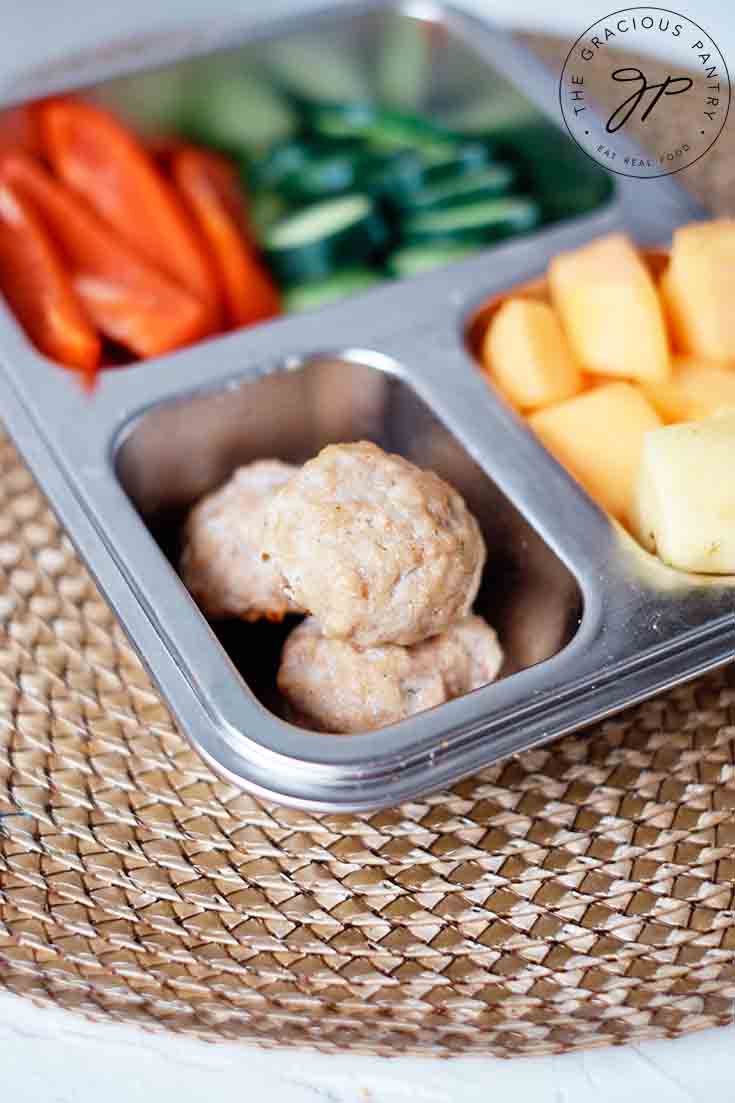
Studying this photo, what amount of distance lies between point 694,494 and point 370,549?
1.39 feet

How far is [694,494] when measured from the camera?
1565 mm

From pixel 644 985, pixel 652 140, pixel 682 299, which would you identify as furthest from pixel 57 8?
pixel 644 985

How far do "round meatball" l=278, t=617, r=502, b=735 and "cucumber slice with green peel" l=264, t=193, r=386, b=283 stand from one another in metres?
0.98

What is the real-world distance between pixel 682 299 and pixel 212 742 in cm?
98

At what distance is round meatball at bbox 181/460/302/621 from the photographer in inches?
67.0

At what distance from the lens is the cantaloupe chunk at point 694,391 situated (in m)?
1.76

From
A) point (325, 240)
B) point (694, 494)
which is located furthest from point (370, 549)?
point (325, 240)

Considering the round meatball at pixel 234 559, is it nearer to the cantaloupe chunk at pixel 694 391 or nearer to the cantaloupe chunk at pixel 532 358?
the cantaloupe chunk at pixel 532 358

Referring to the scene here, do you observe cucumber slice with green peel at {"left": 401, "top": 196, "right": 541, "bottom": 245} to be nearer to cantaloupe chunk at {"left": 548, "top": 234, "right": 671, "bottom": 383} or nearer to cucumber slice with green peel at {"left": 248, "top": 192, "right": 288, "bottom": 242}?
cucumber slice with green peel at {"left": 248, "top": 192, "right": 288, "bottom": 242}

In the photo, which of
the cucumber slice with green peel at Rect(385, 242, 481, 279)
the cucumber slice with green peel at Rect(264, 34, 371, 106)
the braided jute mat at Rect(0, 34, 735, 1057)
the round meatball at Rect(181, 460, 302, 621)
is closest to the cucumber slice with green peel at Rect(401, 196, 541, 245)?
the cucumber slice with green peel at Rect(385, 242, 481, 279)

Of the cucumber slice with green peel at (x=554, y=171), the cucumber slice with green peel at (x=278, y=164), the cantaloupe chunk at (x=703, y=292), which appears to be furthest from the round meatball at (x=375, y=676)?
the cucumber slice with green peel at (x=278, y=164)

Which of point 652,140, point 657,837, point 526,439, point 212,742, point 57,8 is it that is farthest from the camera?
point 57,8

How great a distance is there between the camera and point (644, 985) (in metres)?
1.44

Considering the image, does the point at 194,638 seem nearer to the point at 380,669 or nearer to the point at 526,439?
the point at 380,669
